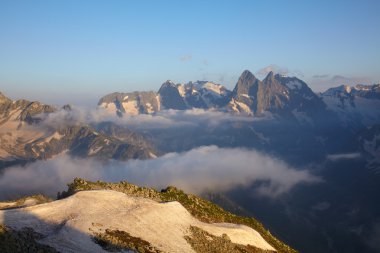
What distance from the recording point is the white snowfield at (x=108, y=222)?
7031 centimetres

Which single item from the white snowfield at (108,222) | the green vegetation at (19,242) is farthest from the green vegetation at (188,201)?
the green vegetation at (19,242)

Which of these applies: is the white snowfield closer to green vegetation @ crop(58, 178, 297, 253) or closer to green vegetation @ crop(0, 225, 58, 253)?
green vegetation @ crop(0, 225, 58, 253)

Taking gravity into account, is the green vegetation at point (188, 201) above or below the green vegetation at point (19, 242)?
below

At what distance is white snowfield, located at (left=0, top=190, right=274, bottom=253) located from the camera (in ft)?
231

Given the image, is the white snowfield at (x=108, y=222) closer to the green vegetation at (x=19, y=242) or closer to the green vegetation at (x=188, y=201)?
the green vegetation at (x=19, y=242)

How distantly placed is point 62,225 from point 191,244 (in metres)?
21.1

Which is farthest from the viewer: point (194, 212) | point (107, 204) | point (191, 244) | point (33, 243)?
point (194, 212)

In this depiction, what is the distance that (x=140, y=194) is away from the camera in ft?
341

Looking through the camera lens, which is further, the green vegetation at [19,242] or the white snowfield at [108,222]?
the white snowfield at [108,222]

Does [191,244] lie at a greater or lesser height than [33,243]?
lesser

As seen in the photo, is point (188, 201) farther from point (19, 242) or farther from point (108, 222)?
point (19, 242)

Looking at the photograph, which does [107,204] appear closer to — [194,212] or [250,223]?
[194,212]

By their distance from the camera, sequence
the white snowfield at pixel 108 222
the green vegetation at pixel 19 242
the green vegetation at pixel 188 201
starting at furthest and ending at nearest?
1. the green vegetation at pixel 188 201
2. the white snowfield at pixel 108 222
3. the green vegetation at pixel 19 242

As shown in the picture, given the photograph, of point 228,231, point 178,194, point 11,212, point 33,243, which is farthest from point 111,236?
point 178,194
